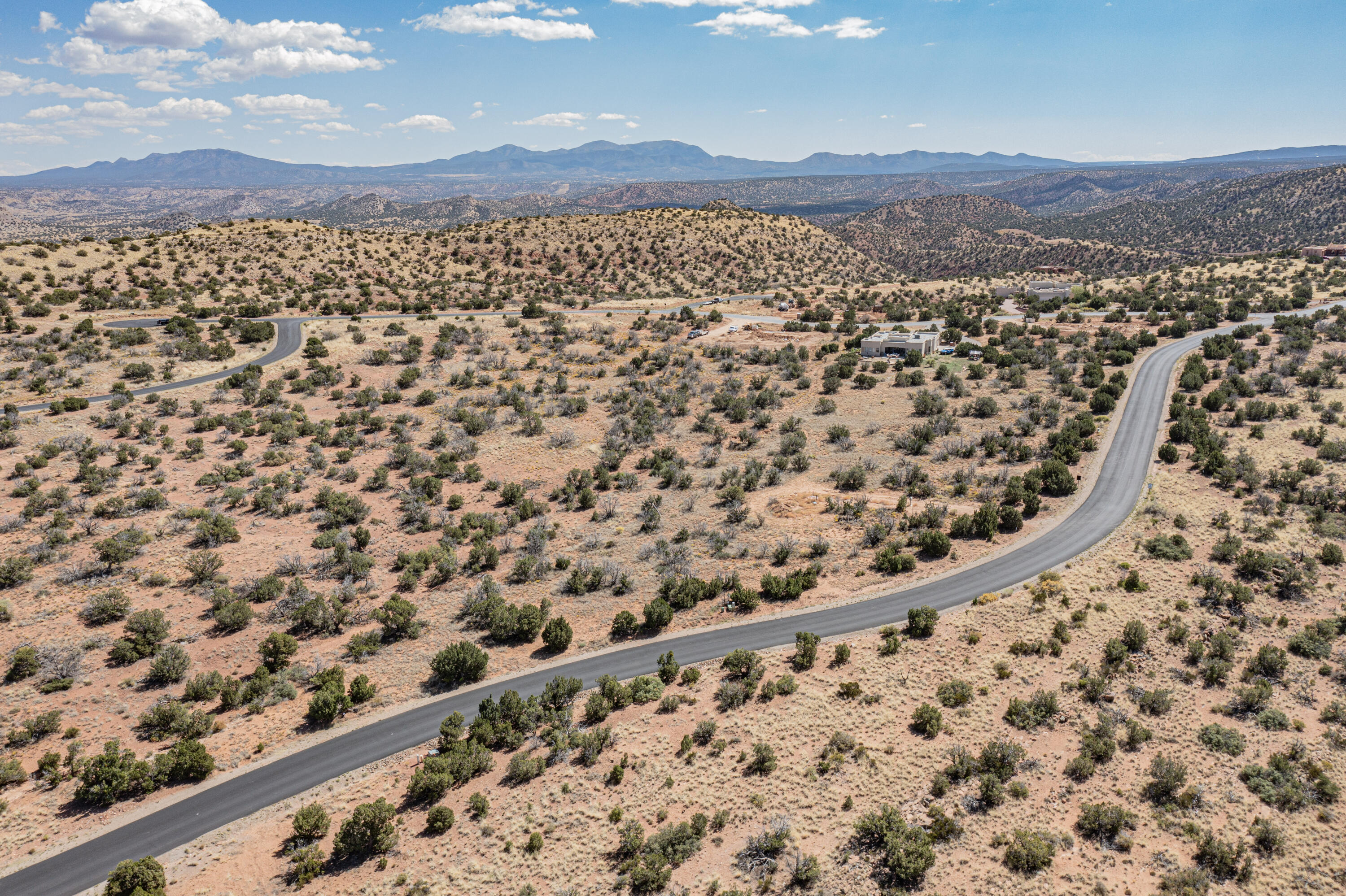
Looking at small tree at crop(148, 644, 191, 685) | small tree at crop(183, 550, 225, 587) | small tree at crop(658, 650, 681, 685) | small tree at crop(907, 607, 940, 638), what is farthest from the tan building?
small tree at crop(148, 644, 191, 685)

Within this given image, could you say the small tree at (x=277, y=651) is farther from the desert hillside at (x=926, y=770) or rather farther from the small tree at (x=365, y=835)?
the small tree at (x=365, y=835)

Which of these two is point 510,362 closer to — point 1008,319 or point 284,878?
point 284,878

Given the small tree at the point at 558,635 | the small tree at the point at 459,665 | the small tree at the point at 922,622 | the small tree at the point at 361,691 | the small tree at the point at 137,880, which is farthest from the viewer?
the small tree at the point at 922,622

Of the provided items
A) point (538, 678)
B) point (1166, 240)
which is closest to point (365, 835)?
point (538, 678)

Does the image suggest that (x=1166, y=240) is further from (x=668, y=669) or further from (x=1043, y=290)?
(x=668, y=669)

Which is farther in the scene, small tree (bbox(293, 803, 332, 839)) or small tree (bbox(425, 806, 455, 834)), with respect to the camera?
small tree (bbox(425, 806, 455, 834))

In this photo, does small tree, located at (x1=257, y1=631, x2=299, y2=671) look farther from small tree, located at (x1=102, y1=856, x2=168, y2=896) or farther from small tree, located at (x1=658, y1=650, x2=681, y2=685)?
small tree, located at (x1=658, y1=650, x2=681, y2=685)

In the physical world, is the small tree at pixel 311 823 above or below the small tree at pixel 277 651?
below

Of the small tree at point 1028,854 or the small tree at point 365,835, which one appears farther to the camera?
the small tree at point 365,835

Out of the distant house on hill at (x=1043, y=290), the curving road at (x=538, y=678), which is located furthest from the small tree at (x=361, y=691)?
the distant house on hill at (x=1043, y=290)
